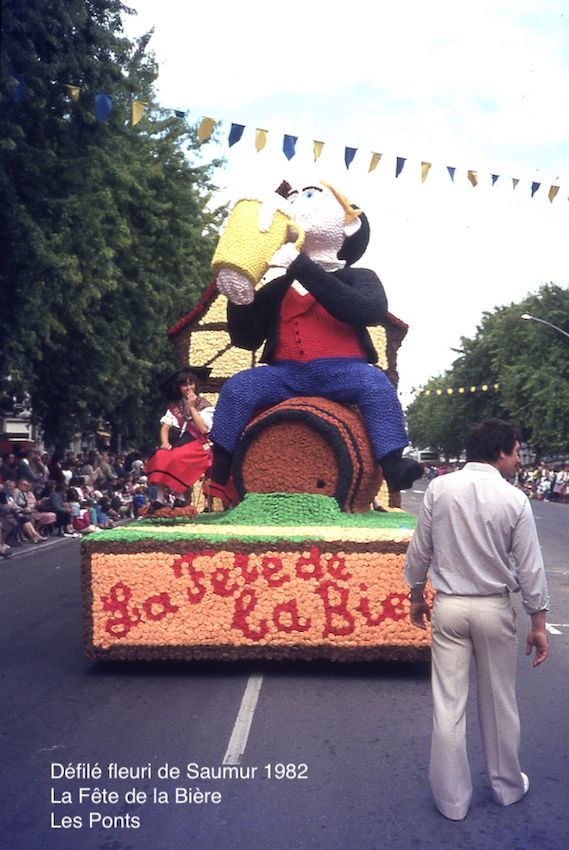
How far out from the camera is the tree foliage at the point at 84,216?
1416cm

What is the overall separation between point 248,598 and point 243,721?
1175 millimetres

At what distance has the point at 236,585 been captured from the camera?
22.6 feet

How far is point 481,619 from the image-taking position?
4363mm

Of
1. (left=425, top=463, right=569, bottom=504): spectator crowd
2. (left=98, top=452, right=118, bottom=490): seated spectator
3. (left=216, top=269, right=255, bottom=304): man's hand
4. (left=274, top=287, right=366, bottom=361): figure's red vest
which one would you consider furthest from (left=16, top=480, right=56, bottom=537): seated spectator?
(left=425, top=463, right=569, bottom=504): spectator crowd

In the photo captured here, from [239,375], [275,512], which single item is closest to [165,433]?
[239,375]

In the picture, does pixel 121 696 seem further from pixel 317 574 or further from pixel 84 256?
pixel 84 256

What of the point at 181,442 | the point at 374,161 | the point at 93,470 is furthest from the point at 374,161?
the point at 93,470

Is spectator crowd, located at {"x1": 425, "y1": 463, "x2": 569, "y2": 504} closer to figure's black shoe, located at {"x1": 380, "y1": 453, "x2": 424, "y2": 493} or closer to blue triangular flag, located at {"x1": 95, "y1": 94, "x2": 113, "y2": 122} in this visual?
blue triangular flag, located at {"x1": 95, "y1": 94, "x2": 113, "y2": 122}

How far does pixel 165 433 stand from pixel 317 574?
2.34 m

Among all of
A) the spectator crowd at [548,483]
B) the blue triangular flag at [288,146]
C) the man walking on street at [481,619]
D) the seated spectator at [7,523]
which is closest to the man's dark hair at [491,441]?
the man walking on street at [481,619]

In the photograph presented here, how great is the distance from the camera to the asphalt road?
4.16 meters

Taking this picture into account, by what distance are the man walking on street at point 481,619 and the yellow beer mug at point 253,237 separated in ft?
11.5

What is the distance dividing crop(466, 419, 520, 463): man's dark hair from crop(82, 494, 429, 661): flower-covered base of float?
2.33m

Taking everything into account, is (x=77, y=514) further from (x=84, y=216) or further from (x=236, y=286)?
(x=236, y=286)
